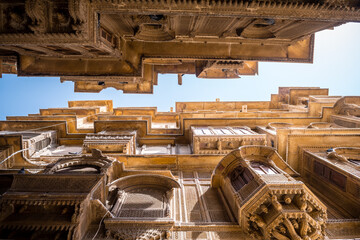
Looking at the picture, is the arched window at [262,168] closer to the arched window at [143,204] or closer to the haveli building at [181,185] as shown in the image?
the haveli building at [181,185]

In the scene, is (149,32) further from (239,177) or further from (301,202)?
(301,202)

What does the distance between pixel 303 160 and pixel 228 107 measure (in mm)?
12030

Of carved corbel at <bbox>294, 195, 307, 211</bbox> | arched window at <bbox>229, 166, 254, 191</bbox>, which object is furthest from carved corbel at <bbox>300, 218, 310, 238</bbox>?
arched window at <bbox>229, 166, 254, 191</bbox>

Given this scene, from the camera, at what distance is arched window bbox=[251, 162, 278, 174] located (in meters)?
6.13

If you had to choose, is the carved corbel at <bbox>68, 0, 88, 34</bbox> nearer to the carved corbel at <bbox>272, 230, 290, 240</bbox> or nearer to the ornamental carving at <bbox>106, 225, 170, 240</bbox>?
the ornamental carving at <bbox>106, 225, 170, 240</bbox>

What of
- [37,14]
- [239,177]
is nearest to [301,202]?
[239,177]

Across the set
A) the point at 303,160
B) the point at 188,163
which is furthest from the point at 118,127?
the point at 303,160

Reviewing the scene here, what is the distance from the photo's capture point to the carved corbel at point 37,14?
569 cm

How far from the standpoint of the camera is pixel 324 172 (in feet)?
26.3

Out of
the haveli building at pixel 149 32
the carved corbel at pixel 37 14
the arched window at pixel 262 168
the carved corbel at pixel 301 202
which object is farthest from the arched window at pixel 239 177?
the carved corbel at pixel 37 14

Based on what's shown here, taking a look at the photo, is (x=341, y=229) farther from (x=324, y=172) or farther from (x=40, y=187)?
(x=40, y=187)

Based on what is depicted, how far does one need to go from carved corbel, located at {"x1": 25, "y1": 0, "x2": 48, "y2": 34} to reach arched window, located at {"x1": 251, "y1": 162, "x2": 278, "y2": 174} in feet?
28.7

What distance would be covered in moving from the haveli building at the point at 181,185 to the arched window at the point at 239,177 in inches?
1.8

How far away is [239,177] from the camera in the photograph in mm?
6520
